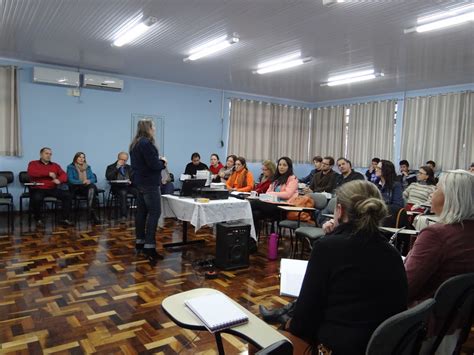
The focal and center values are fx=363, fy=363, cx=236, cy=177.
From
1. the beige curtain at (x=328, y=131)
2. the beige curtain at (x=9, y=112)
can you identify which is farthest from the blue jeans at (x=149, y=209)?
→ the beige curtain at (x=328, y=131)

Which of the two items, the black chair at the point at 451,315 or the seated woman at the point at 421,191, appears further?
the seated woman at the point at 421,191

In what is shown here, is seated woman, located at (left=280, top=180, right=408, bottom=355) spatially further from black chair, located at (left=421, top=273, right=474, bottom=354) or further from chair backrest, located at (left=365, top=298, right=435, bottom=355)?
black chair, located at (left=421, top=273, right=474, bottom=354)

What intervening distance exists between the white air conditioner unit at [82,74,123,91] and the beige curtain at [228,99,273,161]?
9.62ft

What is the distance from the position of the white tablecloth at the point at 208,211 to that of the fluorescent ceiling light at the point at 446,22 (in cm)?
292

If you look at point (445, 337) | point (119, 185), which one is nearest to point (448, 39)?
point (445, 337)

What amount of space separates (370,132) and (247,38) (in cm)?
527

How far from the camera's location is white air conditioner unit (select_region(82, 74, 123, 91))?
280 inches

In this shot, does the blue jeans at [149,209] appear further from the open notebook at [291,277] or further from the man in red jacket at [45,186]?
the open notebook at [291,277]

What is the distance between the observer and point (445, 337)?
5.70 ft

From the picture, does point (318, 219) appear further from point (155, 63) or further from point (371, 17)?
point (155, 63)

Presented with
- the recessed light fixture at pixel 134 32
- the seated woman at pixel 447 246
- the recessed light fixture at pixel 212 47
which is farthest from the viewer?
the recessed light fixture at pixel 212 47

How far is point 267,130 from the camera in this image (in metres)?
9.88

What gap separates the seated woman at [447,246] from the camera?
165 centimetres

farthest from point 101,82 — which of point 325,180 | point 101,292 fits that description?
point 101,292
